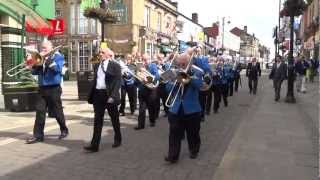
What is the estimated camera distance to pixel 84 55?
45.4 meters

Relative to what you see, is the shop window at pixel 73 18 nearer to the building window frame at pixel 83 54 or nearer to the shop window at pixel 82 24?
the shop window at pixel 82 24

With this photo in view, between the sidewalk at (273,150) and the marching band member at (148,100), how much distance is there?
6.56 ft

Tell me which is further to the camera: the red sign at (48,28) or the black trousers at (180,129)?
the red sign at (48,28)

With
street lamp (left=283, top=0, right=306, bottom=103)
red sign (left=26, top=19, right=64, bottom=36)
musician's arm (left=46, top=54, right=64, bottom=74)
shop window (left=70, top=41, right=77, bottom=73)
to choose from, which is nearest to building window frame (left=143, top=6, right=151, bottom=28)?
shop window (left=70, top=41, right=77, bottom=73)

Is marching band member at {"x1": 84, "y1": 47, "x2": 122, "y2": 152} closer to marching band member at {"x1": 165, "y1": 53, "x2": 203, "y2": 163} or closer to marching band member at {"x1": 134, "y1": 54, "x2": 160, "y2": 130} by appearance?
marching band member at {"x1": 165, "y1": 53, "x2": 203, "y2": 163}

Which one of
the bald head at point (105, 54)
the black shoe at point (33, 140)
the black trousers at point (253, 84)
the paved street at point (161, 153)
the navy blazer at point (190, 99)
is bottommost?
the paved street at point (161, 153)

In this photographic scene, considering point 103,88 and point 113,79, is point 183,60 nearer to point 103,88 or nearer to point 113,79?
point 113,79

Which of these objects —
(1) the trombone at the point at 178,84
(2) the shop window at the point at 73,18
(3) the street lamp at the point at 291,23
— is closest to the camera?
(1) the trombone at the point at 178,84

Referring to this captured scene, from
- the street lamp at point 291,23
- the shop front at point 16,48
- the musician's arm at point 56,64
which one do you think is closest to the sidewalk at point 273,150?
the musician's arm at point 56,64

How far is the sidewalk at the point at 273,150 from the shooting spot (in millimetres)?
7426

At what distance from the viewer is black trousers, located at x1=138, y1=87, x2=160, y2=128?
11.9 metres

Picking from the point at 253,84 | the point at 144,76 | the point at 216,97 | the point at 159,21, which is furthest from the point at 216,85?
the point at 159,21

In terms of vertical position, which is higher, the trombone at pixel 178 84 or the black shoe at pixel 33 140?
the trombone at pixel 178 84

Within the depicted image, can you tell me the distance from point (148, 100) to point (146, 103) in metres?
0.09
